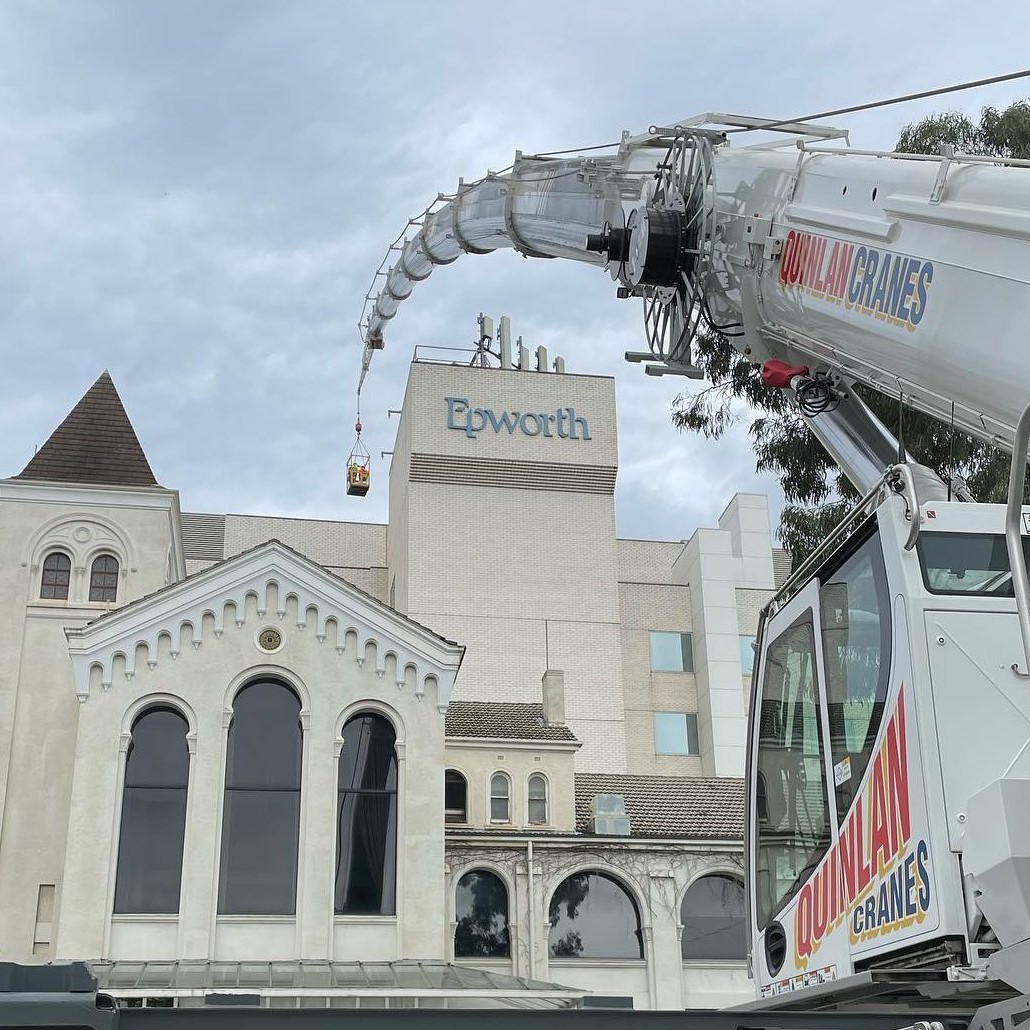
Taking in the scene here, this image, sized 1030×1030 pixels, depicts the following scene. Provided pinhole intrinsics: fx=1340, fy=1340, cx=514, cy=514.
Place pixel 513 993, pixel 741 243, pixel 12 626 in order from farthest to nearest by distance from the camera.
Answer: pixel 12 626, pixel 513 993, pixel 741 243

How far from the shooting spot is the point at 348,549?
191ft

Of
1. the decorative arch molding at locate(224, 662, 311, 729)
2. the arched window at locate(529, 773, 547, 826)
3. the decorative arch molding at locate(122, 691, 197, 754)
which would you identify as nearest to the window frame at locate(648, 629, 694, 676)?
the arched window at locate(529, 773, 547, 826)

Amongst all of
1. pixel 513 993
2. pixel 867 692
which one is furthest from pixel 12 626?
pixel 867 692

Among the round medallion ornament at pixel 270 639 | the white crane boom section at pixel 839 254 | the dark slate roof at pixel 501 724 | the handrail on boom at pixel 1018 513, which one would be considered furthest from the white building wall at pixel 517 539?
the handrail on boom at pixel 1018 513

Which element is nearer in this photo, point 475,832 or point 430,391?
point 475,832

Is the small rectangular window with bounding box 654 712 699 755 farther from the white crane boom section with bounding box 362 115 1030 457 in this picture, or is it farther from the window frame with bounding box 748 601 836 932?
the window frame with bounding box 748 601 836 932

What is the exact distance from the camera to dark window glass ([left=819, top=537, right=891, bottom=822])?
6.36m

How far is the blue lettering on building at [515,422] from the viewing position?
51750 mm

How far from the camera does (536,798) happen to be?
101 feet

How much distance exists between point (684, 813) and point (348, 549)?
98.9 ft

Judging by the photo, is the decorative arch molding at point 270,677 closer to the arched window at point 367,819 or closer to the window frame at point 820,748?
the arched window at point 367,819

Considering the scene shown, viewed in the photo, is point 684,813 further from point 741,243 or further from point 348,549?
point 348,549

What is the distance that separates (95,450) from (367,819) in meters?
11.1

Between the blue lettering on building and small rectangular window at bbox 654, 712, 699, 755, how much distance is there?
11422 millimetres
